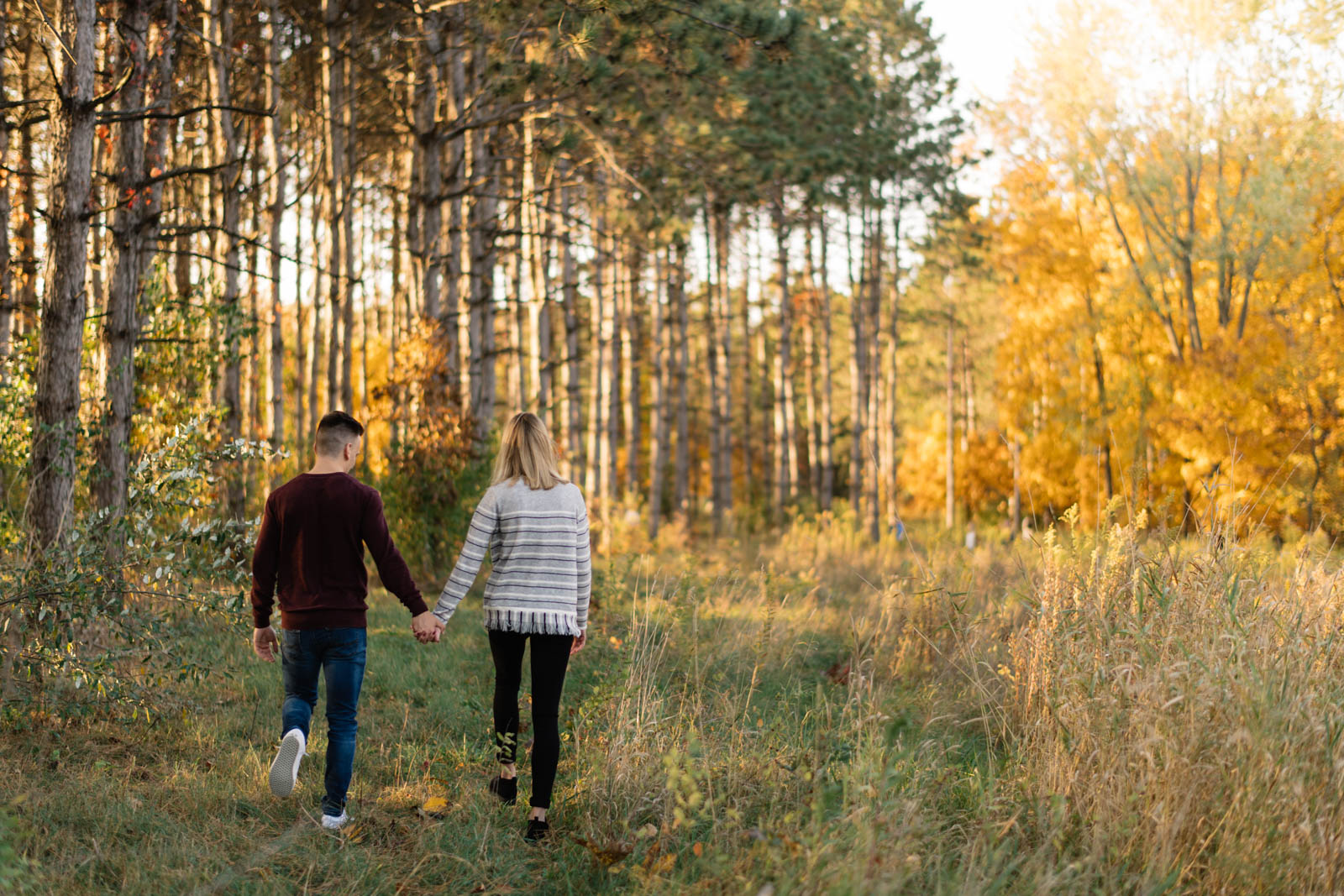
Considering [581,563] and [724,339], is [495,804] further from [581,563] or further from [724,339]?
[724,339]

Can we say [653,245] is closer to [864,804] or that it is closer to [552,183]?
[552,183]

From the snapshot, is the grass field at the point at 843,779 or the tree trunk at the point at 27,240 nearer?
the grass field at the point at 843,779

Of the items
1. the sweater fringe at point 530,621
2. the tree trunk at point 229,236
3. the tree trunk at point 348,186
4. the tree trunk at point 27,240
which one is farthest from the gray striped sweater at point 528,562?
the tree trunk at point 348,186

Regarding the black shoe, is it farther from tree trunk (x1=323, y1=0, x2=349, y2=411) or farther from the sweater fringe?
tree trunk (x1=323, y1=0, x2=349, y2=411)

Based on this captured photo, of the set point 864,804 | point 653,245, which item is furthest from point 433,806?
point 653,245

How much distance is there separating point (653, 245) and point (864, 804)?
35.0 feet

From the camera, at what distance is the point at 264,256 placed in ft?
55.2

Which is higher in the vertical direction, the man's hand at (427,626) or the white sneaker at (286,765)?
the man's hand at (427,626)

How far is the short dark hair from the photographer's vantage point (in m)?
4.61

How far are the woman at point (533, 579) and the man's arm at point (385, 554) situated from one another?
18 cm

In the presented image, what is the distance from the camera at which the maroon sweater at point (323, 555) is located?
4.51 meters

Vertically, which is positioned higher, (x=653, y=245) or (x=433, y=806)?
(x=653, y=245)

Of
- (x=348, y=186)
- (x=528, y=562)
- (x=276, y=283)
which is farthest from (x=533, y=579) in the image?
(x=348, y=186)

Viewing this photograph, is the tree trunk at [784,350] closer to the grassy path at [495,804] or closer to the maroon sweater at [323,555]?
the grassy path at [495,804]
